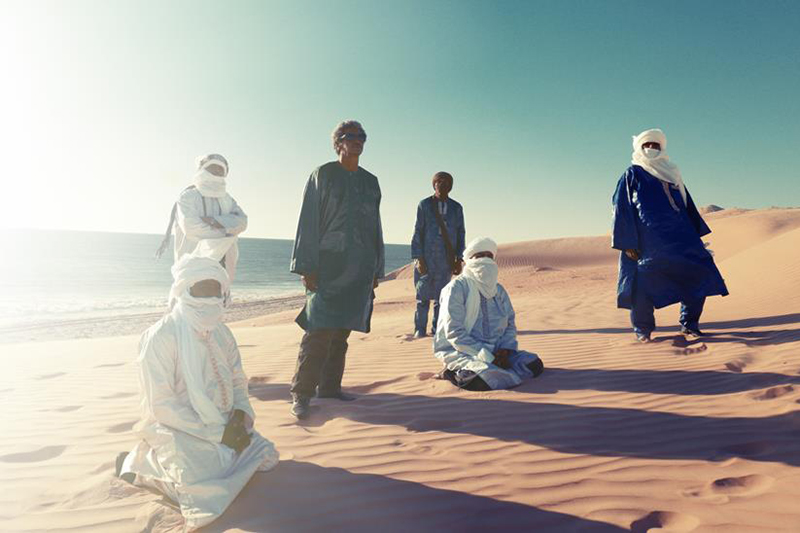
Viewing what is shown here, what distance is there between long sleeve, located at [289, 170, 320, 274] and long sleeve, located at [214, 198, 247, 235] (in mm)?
993

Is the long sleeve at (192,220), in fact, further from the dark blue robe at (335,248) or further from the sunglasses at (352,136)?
the sunglasses at (352,136)

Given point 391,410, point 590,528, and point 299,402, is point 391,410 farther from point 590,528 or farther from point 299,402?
point 590,528

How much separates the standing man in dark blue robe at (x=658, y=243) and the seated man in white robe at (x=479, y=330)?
1.88 metres

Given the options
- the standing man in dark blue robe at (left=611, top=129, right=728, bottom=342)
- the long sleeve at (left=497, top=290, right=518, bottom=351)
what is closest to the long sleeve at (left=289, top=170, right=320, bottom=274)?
the long sleeve at (left=497, top=290, right=518, bottom=351)

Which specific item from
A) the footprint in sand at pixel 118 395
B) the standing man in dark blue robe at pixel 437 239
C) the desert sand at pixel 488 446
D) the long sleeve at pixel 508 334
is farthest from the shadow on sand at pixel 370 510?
the standing man in dark blue robe at pixel 437 239

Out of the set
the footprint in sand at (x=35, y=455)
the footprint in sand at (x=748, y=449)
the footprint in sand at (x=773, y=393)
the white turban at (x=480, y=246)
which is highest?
the white turban at (x=480, y=246)

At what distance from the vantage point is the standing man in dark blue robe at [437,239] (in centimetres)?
739

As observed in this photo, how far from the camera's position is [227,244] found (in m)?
4.80

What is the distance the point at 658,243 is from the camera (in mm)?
5570

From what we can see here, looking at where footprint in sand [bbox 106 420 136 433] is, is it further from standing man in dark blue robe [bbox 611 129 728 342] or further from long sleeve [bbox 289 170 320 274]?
standing man in dark blue robe [bbox 611 129 728 342]

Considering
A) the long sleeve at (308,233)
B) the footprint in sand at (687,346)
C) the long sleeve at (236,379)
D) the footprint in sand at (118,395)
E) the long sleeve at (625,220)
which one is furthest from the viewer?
the long sleeve at (625,220)

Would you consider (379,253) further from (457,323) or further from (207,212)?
(207,212)

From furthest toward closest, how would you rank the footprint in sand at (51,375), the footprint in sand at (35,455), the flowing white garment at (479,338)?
the footprint in sand at (51,375), the flowing white garment at (479,338), the footprint in sand at (35,455)

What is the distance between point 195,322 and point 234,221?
247cm
